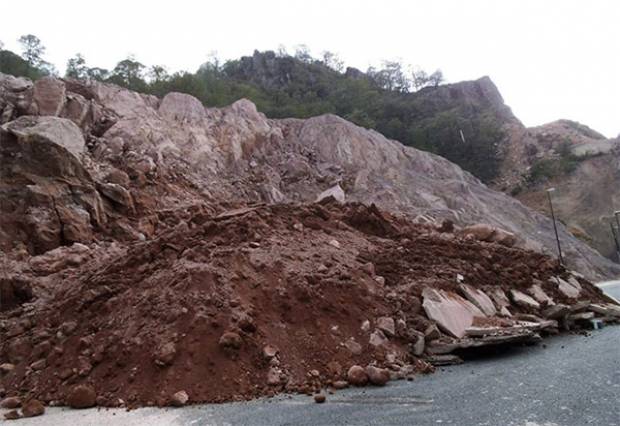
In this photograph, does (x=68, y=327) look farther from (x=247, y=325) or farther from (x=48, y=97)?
(x=48, y=97)

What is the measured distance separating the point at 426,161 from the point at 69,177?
20.6m

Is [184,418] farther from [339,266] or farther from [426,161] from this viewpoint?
[426,161]

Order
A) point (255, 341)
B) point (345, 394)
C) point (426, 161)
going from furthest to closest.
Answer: point (426, 161) < point (255, 341) < point (345, 394)

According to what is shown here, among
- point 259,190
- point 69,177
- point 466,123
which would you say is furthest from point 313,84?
point 69,177

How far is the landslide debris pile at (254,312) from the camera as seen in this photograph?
614cm

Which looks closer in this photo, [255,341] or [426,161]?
[255,341]

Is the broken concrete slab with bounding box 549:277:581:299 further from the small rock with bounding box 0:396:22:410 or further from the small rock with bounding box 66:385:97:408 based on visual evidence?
the small rock with bounding box 0:396:22:410

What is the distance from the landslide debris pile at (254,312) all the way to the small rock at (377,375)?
26 millimetres

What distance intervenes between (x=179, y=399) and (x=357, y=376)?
218 cm

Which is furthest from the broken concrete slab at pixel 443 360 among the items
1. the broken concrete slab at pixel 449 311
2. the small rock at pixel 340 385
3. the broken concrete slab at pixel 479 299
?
the broken concrete slab at pixel 479 299

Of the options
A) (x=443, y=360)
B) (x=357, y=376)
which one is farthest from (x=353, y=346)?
(x=443, y=360)

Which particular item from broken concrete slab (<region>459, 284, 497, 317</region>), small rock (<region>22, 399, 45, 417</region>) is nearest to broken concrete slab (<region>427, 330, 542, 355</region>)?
broken concrete slab (<region>459, 284, 497, 317</region>)

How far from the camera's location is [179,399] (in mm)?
5602

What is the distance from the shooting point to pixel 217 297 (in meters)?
7.07
